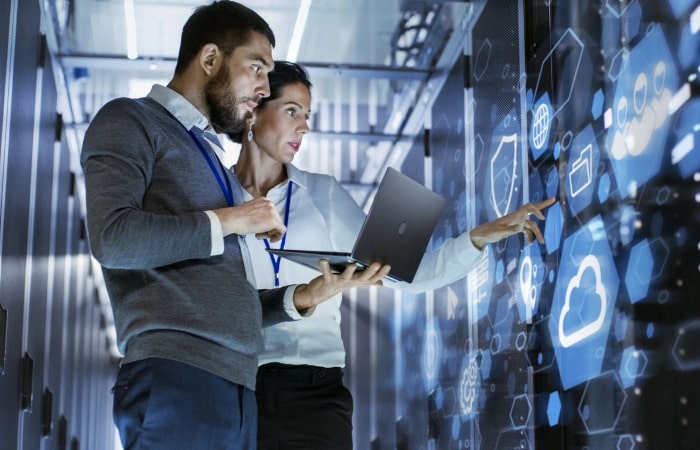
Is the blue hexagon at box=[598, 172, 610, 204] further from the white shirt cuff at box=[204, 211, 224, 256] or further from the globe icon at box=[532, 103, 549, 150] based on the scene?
the white shirt cuff at box=[204, 211, 224, 256]

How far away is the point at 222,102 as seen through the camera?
2.22m

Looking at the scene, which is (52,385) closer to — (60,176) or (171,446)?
(60,176)

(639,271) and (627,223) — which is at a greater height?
(627,223)

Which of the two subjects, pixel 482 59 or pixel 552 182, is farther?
pixel 482 59

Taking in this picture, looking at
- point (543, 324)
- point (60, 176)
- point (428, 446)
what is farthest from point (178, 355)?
point (60, 176)

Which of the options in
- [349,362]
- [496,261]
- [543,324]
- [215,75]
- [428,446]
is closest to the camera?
[215,75]

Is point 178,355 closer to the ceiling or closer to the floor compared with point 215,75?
closer to the floor

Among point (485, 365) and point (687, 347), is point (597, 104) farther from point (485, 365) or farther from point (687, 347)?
point (485, 365)

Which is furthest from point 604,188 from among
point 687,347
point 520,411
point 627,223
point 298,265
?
point 520,411

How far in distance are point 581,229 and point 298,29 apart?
7.80 ft

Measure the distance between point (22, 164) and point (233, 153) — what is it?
2.33 m

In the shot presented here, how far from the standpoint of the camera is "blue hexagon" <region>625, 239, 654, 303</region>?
7.79 ft

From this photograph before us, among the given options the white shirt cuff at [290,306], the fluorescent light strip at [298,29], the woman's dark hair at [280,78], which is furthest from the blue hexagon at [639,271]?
the fluorescent light strip at [298,29]

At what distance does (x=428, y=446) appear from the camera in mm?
4785
